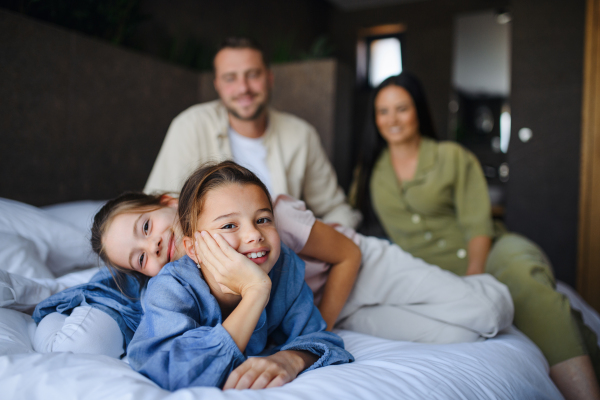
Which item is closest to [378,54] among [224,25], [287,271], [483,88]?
[483,88]

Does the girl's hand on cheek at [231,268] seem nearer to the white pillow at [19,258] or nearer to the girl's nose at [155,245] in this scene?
the girl's nose at [155,245]

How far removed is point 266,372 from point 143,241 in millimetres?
425

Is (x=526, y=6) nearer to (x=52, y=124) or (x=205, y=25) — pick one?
(x=205, y=25)

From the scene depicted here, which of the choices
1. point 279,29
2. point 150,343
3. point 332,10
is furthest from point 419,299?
point 332,10

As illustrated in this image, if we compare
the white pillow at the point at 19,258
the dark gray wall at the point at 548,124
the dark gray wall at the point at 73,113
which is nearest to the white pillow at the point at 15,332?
the white pillow at the point at 19,258

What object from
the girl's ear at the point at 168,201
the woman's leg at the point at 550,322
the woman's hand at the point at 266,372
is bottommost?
the woman's leg at the point at 550,322

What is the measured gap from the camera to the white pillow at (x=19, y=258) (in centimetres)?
115

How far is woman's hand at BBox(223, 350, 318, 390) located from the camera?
28.1 inches

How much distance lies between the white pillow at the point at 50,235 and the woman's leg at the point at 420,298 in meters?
0.86

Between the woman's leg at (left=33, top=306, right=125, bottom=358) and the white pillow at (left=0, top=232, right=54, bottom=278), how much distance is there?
0.27m

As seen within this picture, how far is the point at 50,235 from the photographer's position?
141 cm

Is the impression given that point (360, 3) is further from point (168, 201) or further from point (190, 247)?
point (190, 247)

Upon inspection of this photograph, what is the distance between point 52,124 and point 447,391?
1885mm

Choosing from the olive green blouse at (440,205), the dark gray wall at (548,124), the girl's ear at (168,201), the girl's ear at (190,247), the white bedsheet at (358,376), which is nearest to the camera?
the white bedsheet at (358,376)
